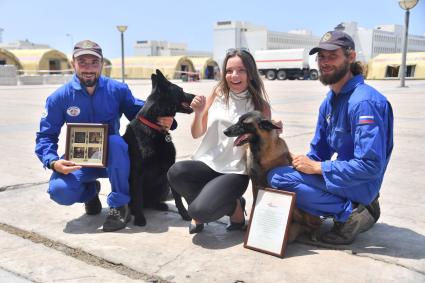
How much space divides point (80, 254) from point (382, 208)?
2615mm

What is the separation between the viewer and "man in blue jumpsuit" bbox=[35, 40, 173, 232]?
3.42 meters

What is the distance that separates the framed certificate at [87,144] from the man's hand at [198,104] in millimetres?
720

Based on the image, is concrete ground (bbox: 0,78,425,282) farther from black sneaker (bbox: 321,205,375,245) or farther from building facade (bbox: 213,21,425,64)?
building facade (bbox: 213,21,425,64)

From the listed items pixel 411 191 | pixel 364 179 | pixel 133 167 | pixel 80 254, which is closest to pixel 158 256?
pixel 80 254

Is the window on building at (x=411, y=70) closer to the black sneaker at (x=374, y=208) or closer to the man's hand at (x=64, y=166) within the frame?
the black sneaker at (x=374, y=208)

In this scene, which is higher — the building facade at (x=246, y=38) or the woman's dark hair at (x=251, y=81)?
the building facade at (x=246, y=38)

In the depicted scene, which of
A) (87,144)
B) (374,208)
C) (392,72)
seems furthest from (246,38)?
(374,208)

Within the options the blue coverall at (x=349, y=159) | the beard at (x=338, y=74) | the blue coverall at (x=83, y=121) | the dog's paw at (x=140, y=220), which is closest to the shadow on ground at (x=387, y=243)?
the blue coverall at (x=349, y=159)

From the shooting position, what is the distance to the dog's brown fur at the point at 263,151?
2.91m

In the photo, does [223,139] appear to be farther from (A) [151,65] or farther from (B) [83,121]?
(A) [151,65]

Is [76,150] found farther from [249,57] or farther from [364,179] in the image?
[364,179]

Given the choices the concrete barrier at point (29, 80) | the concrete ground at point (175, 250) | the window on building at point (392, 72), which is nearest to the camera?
the concrete ground at point (175, 250)

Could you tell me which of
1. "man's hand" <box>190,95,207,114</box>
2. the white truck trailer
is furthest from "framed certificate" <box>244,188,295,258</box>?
the white truck trailer

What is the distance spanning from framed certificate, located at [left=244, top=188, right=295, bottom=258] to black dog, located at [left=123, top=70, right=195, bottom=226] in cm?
84
